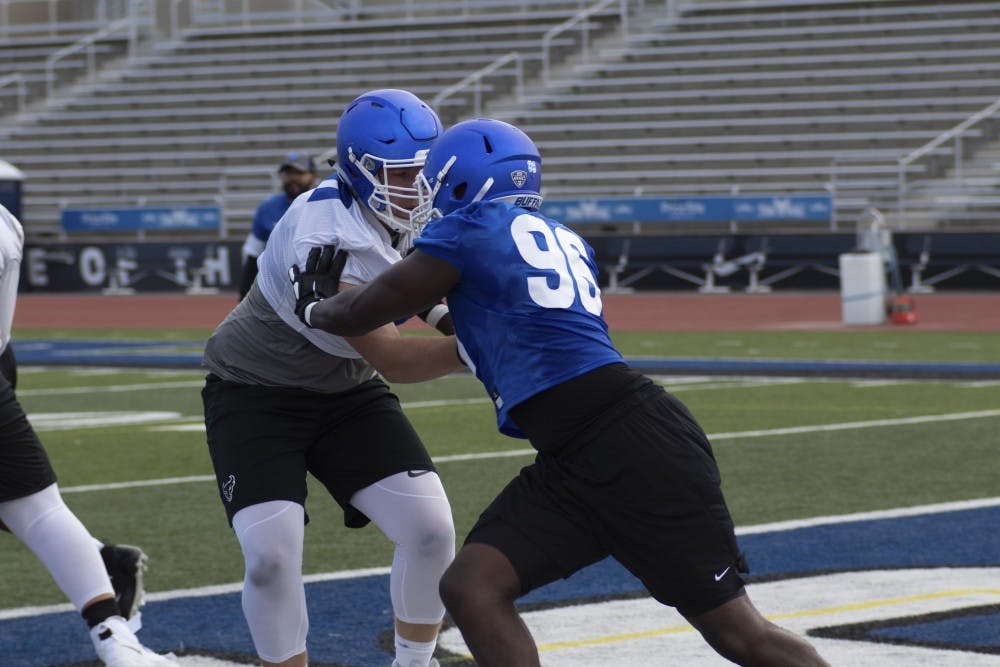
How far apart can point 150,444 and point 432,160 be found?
6.83m

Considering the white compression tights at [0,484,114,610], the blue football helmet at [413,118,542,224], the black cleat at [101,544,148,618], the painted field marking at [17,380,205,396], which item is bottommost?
the painted field marking at [17,380,205,396]

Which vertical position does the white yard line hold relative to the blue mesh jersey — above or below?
below

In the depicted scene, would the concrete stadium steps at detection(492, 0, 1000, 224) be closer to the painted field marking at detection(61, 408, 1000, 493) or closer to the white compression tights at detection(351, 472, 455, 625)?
the painted field marking at detection(61, 408, 1000, 493)

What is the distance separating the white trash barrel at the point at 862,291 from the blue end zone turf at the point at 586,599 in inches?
523

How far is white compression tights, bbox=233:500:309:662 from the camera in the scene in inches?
168

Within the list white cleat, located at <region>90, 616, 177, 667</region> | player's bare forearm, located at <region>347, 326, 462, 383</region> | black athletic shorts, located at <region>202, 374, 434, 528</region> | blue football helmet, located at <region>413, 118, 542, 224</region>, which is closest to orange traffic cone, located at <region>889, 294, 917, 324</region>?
black athletic shorts, located at <region>202, 374, 434, 528</region>

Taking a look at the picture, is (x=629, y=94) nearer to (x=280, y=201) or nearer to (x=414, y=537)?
(x=280, y=201)

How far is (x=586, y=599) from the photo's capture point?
5758 millimetres

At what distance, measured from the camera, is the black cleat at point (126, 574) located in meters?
5.21

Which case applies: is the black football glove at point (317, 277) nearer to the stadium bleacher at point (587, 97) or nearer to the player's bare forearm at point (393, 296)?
the player's bare forearm at point (393, 296)

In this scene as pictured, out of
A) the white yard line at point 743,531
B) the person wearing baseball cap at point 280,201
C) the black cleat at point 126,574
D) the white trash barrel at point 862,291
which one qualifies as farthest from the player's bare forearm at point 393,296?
the white trash barrel at point 862,291

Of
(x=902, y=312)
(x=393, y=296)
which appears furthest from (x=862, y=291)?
(x=393, y=296)

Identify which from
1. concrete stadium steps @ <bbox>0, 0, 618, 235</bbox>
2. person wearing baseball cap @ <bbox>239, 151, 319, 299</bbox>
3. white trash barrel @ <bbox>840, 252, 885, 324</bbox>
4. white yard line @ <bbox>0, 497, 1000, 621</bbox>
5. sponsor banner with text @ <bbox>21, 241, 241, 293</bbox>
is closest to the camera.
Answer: white yard line @ <bbox>0, 497, 1000, 621</bbox>

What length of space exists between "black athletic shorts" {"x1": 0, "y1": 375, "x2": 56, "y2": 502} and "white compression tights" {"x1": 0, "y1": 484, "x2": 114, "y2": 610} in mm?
39
